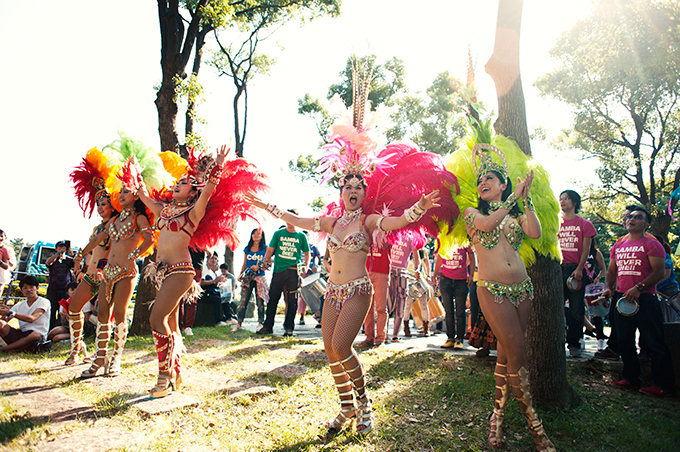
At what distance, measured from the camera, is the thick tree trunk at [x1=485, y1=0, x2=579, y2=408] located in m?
4.02

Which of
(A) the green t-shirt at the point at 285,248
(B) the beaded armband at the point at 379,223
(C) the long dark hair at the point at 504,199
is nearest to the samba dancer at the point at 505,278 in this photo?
(C) the long dark hair at the point at 504,199

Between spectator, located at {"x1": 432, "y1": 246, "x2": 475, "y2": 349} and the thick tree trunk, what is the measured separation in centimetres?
228

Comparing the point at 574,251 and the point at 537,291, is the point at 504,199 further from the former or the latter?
the point at 574,251

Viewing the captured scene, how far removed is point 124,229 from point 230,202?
4.63 feet

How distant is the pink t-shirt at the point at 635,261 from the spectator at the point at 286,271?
501 cm

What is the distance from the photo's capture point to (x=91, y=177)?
5.66m

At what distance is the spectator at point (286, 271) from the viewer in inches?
304

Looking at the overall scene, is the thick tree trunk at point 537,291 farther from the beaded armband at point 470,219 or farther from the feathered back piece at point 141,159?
the feathered back piece at point 141,159

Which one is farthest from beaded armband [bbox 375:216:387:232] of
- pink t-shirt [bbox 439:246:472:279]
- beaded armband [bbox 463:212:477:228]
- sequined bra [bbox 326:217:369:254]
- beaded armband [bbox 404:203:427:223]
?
pink t-shirt [bbox 439:246:472:279]

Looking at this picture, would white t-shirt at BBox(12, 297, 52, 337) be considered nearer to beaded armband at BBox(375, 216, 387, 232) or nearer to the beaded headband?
beaded armband at BBox(375, 216, 387, 232)

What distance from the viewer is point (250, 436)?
3375 millimetres

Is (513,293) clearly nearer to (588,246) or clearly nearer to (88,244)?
(588,246)

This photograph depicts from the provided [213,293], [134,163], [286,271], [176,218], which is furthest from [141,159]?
[213,293]

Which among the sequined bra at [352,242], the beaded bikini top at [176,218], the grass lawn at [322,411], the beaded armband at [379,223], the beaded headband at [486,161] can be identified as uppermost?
the beaded headband at [486,161]
